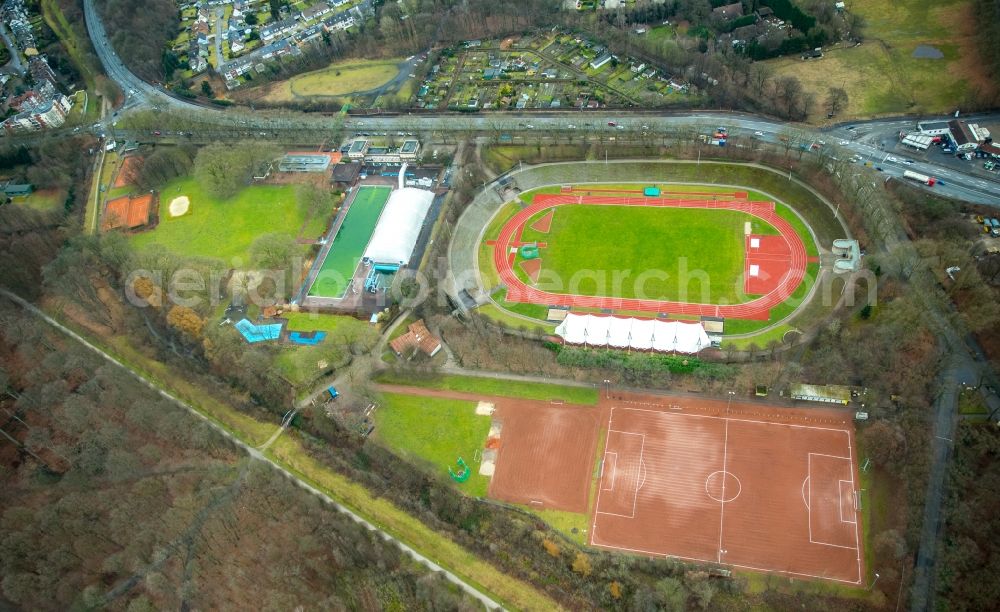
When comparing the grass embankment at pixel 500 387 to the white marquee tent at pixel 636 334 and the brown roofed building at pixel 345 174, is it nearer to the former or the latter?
the white marquee tent at pixel 636 334

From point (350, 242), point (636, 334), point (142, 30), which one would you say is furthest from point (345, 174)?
point (142, 30)

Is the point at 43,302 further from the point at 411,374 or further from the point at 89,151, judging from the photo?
the point at 411,374

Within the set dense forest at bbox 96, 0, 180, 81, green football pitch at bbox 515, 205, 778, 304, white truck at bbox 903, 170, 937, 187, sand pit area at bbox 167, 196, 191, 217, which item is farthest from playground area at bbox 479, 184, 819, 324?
dense forest at bbox 96, 0, 180, 81

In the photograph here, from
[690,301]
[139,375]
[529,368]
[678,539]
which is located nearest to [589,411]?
[529,368]

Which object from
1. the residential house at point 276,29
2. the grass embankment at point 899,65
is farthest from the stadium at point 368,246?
the grass embankment at point 899,65

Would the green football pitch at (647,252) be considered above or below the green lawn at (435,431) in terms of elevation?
above

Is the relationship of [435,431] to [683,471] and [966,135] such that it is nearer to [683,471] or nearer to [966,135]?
[683,471]
